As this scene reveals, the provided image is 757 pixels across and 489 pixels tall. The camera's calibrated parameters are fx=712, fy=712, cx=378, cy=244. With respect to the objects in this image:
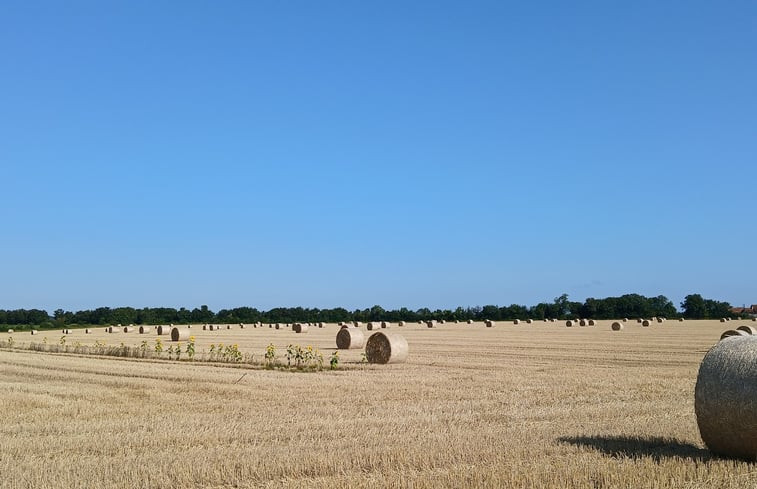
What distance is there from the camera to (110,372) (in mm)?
19016

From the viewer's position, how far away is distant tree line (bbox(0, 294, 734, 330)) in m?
90.8

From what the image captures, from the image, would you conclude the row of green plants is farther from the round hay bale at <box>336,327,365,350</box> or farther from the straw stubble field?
the round hay bale at <box>336,327,365,350</box>

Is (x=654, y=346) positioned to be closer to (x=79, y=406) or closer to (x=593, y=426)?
(x=593, y=426)

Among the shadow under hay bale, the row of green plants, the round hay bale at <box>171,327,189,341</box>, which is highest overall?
the round hay bale at <box>171,327,189,341</box>

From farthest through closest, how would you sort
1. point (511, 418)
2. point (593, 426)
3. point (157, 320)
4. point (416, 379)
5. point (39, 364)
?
point (157, 320) → point (39, 364) → point (416, 379) → point (511, 418) → point (593, 426)

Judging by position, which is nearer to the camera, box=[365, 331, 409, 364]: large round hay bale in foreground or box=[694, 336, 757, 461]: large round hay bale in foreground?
box=[694, 336, 757, 461]: large round hay bale in foreground

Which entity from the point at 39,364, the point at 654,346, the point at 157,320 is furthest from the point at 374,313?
the point at 39,364

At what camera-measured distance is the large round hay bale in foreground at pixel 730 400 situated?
25.3ft

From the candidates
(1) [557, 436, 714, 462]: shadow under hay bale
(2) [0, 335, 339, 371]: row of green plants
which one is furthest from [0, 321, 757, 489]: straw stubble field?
(2) [0, 335, 339, 371]: row of green plants

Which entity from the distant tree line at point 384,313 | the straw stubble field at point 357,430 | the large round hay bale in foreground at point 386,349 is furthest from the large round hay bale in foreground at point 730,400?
the distant tree line at point 384,313

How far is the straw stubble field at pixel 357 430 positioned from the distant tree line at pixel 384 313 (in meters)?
72.9

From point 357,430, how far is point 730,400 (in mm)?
4730

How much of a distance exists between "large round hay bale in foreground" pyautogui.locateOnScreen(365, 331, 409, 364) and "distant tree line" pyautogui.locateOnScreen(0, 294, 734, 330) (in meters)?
66.4

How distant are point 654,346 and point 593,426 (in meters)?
21.6
